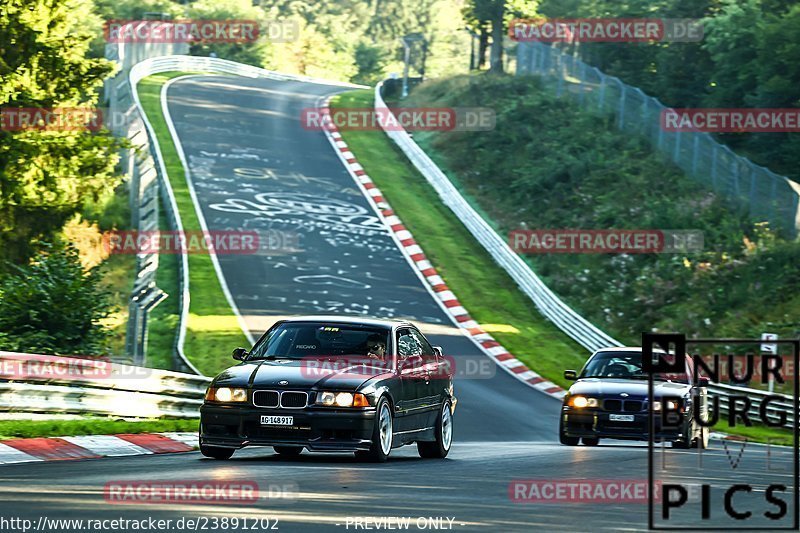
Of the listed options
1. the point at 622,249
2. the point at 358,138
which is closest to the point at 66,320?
the point at 622,249

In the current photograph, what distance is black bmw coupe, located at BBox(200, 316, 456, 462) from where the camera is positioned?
13.6m

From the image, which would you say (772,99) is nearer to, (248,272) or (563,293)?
(563,293)

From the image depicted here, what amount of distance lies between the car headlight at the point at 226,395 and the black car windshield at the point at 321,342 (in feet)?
3.20

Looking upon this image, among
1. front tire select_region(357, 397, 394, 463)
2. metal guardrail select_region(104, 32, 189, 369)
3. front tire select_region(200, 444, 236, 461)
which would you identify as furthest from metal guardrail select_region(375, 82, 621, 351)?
front tire select_region(200, 444, 236, 461)

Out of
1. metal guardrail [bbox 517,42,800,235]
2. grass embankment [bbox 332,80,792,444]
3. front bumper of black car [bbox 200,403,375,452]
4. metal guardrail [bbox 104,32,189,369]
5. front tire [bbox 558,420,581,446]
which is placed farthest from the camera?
metal guardrail [bbox 517,42,800,235]

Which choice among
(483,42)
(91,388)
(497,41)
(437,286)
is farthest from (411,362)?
(483,42)

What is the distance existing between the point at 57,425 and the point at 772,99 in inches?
1382

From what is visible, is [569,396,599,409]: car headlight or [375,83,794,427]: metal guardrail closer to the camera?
[569,396,599,409]: car headlight

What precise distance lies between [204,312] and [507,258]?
1103 centimetres

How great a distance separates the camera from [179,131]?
53.3 m

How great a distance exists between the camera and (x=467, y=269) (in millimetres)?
40000

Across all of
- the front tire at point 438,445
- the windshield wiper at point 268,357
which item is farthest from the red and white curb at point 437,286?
the windshield wiper at point 268,357

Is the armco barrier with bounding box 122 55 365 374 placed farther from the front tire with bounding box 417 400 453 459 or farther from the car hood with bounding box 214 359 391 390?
the car hood with bounding box 214 359 391 390

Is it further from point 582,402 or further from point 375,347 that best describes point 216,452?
point 582,402
